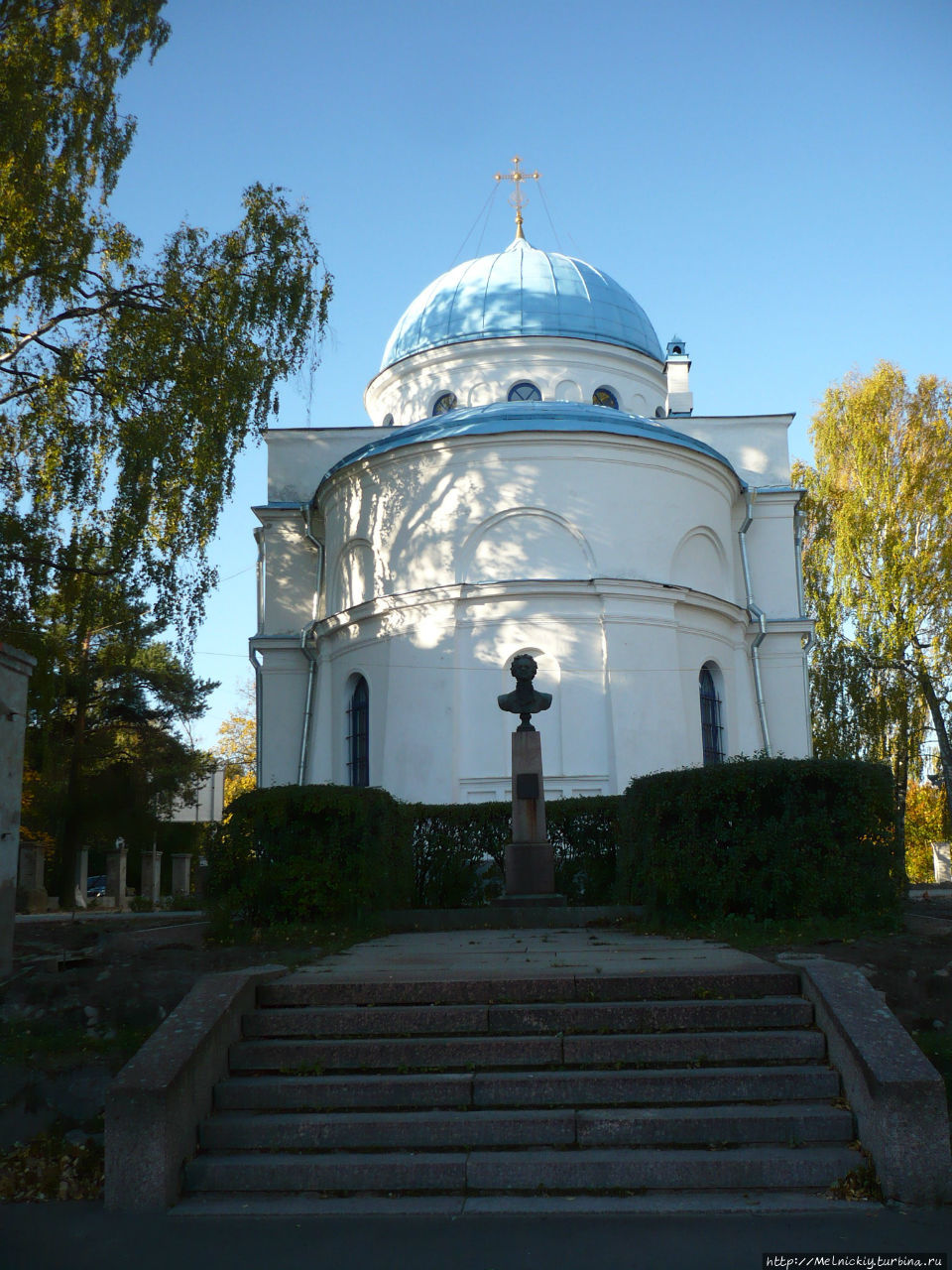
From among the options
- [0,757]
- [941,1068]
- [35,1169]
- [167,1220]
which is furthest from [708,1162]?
[0,757]

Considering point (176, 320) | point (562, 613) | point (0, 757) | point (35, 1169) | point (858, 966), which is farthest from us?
point (562, 613)

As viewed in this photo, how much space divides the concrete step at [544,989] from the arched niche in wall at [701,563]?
15.6 m

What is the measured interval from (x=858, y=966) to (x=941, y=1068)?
1.41 m

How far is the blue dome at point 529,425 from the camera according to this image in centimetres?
2222

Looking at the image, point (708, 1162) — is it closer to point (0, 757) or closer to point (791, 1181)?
point (791, 1181)

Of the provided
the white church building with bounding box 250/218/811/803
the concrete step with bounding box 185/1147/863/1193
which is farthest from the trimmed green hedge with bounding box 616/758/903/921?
the white church building with bounding box 250/218/811/803

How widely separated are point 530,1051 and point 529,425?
1685cm

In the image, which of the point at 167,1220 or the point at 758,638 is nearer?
the point at 167,1220

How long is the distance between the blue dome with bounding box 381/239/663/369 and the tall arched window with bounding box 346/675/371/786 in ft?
32.1


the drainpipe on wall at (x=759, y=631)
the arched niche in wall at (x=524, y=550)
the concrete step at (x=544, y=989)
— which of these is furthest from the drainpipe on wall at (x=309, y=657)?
the concrete step at (x=544, y=989)

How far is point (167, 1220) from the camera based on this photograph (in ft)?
18.1

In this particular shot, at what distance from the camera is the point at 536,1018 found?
704 cm

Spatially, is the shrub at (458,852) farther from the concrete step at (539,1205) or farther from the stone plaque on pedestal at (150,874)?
the stone plaque on pedestal at (150,874)

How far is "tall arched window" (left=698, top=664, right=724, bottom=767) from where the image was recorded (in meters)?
22.9
